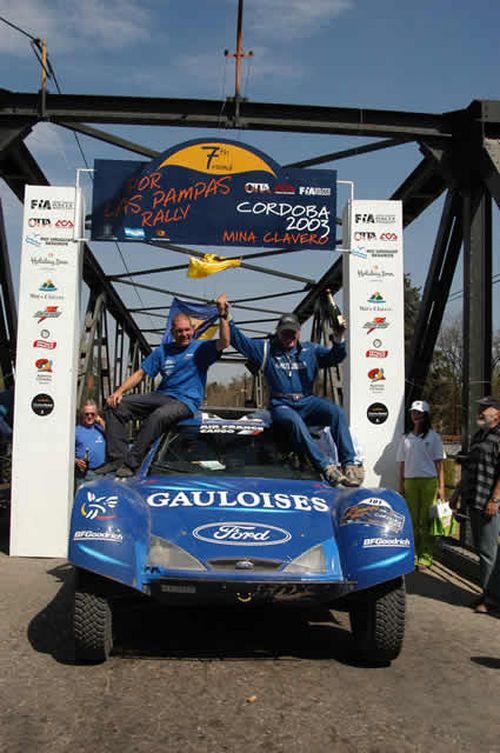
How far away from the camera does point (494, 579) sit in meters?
6.38

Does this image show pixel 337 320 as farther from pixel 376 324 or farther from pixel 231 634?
pixel 231 634

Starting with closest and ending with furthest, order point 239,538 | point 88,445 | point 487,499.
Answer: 1. point 239,538
2. point 487,499
3. point 88,445

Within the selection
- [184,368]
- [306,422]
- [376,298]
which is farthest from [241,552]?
[376,298]

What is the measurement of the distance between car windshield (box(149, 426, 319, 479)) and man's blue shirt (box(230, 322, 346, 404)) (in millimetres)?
966

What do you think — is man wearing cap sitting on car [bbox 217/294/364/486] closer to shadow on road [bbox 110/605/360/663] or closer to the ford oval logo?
shadow on road [bbox 110/605/360/663]

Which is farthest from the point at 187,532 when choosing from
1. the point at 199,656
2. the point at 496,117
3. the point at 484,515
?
the point at 496,117

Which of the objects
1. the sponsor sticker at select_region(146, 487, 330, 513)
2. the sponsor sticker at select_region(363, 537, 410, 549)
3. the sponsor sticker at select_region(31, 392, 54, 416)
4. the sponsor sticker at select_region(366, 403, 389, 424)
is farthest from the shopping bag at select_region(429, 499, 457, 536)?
the sponsor sticker at select_region(31, 392, 54, 416)

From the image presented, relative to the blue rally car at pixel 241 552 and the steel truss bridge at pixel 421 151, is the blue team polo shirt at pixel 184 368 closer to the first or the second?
the blue rally car at pixel 241 552

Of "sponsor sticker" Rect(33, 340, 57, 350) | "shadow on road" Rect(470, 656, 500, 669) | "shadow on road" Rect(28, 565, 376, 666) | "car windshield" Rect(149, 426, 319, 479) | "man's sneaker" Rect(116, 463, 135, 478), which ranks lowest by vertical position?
"shadow on road" Rect(470, 656, 500, 669)

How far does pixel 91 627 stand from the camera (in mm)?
4430

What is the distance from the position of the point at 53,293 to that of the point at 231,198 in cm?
230

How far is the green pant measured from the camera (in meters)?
8.11

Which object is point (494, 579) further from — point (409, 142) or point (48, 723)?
point (409, 142)

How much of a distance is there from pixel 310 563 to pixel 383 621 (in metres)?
0.55
